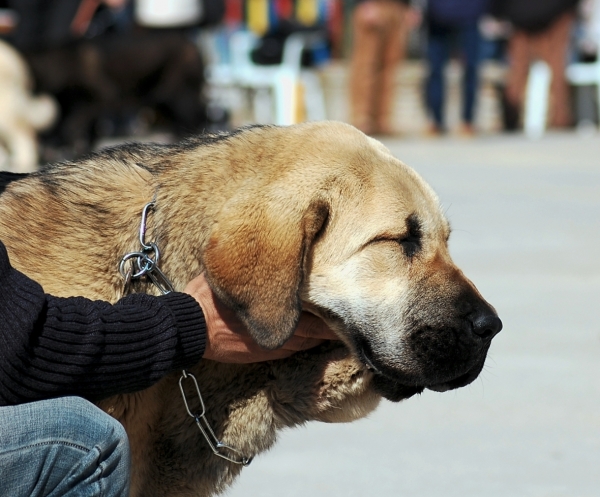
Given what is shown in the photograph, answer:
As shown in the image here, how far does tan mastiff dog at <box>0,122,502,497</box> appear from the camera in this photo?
253cm

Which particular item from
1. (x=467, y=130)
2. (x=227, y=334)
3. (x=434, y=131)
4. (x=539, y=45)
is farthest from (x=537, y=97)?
(x=227, y=334)

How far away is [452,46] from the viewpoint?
42.4 ft

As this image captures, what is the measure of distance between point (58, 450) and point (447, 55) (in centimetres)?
1099

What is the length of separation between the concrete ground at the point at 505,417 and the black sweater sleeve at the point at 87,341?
1.48 m

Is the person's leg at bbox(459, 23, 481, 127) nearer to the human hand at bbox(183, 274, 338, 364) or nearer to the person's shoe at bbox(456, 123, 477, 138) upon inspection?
the person's shoe at bbox(456, 123, 477, 138)

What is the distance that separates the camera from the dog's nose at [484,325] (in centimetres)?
264

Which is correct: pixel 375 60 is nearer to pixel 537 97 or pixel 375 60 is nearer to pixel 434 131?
pixel 434 131

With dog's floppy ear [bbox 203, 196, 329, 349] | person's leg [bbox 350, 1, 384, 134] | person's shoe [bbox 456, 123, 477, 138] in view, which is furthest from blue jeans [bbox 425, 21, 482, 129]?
dog's floppy ear [bbox 203, 196, 329, 349]

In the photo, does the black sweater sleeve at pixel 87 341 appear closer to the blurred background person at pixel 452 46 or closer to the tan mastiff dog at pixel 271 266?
the tan mastiff dog at pixel 271 266

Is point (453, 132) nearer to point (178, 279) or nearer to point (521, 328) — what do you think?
point (521, 328)

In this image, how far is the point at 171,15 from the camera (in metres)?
12.6

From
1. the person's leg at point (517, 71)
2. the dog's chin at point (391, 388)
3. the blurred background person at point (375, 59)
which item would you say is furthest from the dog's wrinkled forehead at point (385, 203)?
the person's leg at point (517, 71)

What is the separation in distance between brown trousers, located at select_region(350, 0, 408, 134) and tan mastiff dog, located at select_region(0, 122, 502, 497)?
957 centimetres

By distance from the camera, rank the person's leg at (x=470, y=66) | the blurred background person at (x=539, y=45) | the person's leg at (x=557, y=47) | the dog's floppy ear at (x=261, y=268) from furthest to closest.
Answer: the person's leg at (x=557, y=47)
the blurred background person at (x=539, y=45)
the person's leg at (x=470, y=66)
the dog's floppy ear at (x=261, y=268)
